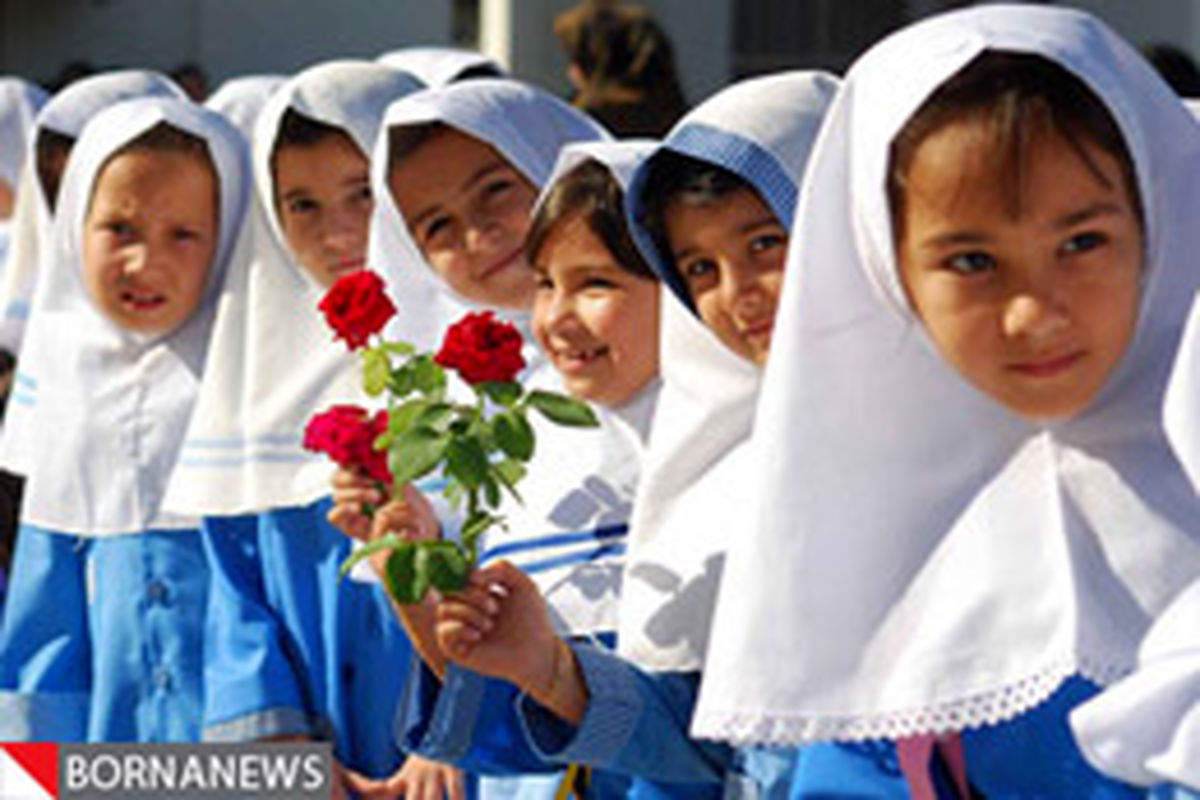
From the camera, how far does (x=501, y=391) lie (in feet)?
9.51

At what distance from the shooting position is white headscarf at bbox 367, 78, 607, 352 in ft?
12.7

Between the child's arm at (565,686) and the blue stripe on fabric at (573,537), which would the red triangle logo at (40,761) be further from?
the child's arm at (565,686)

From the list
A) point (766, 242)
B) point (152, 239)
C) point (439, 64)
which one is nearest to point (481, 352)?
point (766, 242)

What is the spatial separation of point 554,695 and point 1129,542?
0.87 metres

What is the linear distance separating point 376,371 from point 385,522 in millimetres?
245

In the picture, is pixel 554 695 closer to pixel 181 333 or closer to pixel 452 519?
pixel 452 519

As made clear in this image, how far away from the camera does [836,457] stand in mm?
2400

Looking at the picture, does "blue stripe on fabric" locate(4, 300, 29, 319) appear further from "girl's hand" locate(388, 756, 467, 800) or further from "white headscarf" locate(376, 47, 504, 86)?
"girl's hand" locate(388, 756, 467, 800)

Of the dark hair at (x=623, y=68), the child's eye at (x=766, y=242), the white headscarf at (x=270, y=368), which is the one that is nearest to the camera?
the child's eye at (x=766, y=242)

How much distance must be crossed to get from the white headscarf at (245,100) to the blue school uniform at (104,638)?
4.73 ft

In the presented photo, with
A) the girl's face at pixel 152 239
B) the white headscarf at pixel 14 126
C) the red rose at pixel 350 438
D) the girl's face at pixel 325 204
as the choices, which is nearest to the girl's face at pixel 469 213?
the girl's face at pixel 325 204

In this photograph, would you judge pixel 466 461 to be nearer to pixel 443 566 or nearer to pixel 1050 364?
pixel 443 566

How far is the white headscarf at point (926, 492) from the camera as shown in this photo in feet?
7.50

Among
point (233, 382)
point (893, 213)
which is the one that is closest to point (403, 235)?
point (233, 382)
